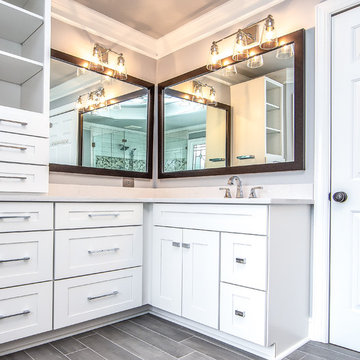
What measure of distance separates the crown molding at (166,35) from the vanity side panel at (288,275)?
1.49m

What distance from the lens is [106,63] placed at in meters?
2.78

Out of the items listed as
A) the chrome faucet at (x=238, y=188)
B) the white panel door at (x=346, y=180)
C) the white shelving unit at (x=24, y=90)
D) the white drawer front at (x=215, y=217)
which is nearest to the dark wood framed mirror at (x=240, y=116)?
the chrome faucet at (x=238, y=188)

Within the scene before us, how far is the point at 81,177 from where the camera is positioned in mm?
2600

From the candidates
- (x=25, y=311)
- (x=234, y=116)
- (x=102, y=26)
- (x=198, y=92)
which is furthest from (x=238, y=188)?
(x=102, y=26)

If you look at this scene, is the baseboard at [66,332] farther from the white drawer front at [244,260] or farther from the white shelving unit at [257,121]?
the white shelving unit at [257,121]

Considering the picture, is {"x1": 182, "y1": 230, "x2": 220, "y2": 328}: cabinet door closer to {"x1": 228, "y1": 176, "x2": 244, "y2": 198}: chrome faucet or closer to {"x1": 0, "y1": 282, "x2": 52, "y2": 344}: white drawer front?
{"x1": 228, "y1": 176, "x2": 244, "y2": 198}: chrome faucet

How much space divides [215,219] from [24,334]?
120 cm

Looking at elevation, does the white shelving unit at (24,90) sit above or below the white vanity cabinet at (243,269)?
above

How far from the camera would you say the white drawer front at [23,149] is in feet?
6.41

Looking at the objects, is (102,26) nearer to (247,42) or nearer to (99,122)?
(99,122)

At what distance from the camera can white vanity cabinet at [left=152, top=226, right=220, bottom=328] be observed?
76.4 inches

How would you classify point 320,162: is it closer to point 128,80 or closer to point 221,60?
point 221,60

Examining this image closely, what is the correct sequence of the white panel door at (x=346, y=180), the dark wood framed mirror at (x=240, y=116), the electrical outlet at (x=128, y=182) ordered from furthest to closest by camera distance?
the electrical outlet at (x=128, y=182), the dark wood framed mirror at (x=240, y=116), the white panel door at (x=346, y=180)

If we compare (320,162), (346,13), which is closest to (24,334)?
(320,162)
